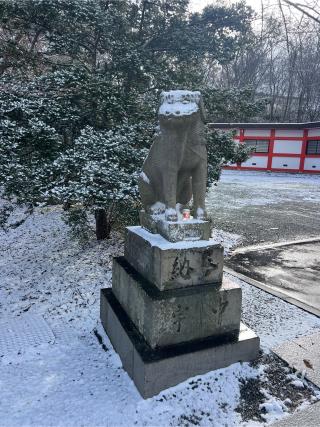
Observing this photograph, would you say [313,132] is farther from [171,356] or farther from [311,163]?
[171,356]

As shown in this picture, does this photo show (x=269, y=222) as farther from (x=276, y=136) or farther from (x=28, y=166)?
(x=276, y=136)

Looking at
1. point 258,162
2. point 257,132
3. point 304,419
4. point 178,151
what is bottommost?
point 304,419

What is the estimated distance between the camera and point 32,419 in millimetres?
2646

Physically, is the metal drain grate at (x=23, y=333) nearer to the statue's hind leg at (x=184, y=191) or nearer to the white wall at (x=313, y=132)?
the statue's hind leg at (x=184, y=191)

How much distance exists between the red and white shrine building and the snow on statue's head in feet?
70.2

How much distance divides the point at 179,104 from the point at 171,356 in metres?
2.31

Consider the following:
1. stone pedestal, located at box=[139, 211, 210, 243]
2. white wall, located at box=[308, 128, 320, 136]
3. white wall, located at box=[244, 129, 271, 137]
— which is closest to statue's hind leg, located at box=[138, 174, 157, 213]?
stone pedestal, located at box=[139, 211, 210, 243]

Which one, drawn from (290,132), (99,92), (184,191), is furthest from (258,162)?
(184,191)

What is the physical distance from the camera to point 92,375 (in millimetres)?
3170

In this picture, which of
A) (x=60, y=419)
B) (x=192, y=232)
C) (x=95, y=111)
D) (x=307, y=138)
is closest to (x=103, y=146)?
(x=95, y=111)

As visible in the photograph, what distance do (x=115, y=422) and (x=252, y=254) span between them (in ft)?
16.0

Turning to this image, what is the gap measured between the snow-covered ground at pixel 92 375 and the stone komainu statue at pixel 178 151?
163 centimetres

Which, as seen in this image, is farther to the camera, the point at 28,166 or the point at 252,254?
the point at 252,254

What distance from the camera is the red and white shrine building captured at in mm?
23938
